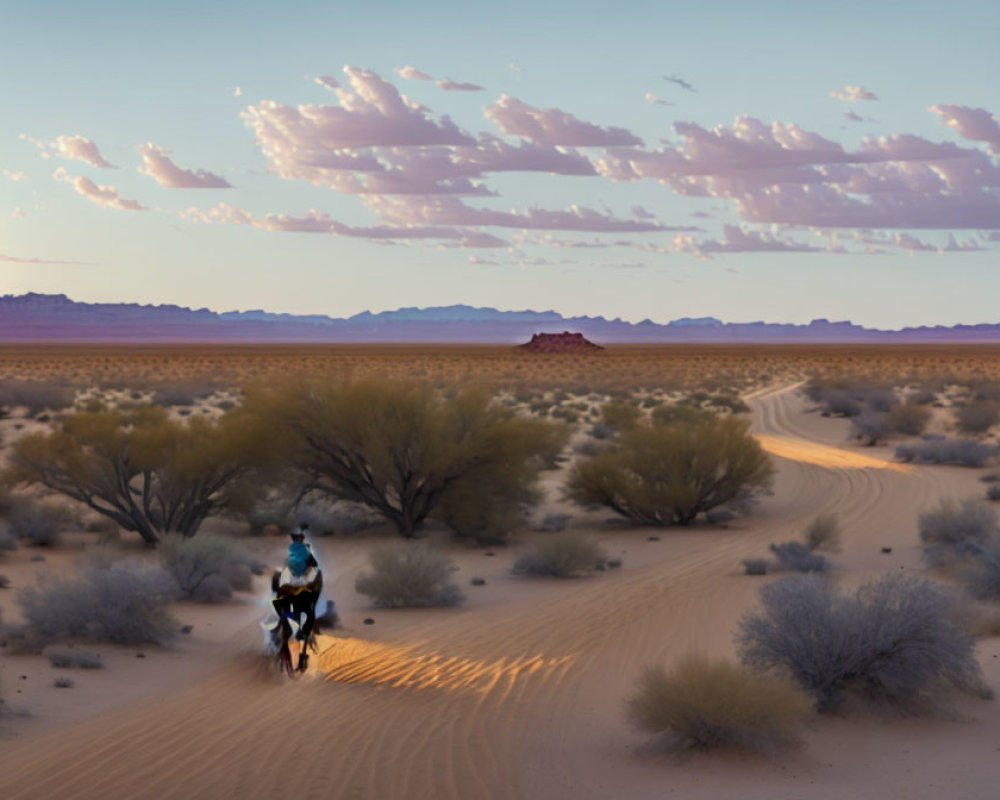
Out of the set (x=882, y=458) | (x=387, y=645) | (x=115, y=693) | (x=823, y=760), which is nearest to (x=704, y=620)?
(x=387, y=645)

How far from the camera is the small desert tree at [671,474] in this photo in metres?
25.9

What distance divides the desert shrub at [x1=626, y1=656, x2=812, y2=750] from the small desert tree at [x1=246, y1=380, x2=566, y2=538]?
44.1 ft

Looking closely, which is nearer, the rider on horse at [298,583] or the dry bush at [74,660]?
the rider on horse at [298,583]

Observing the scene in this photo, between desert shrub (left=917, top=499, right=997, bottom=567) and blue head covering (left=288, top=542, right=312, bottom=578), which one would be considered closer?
blue head covering (left=288, top=542, right=312, bottom=578)

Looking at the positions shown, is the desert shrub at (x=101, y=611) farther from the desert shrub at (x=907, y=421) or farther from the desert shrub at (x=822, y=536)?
the desert shrub at (x=907, y=421)

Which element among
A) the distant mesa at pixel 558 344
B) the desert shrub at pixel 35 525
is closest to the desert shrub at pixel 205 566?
the desert shrub at pixel 35 525

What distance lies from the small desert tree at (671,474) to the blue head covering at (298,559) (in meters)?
16.5

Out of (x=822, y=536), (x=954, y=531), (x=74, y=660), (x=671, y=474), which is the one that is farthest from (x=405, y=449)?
(x=74, y=660)

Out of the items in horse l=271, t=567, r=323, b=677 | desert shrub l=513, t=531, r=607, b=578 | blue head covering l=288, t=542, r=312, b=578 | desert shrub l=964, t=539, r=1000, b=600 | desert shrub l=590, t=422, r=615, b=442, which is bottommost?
desert shrub l=513, t=531, r=607, b=578

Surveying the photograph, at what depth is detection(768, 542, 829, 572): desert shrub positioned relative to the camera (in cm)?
1908

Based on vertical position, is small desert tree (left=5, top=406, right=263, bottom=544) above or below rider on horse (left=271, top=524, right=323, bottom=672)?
below

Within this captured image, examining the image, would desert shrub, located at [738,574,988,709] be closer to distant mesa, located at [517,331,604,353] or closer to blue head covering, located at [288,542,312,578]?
blue head covering, located at [288,542,312,578]

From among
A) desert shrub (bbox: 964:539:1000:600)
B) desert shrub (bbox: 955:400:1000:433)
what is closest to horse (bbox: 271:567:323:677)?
desert shrub (bbox: 964:539:1000:600)

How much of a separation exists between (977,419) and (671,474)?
20.1 meters
